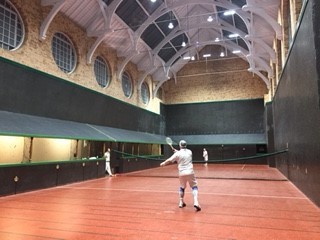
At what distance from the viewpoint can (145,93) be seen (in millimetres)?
25797

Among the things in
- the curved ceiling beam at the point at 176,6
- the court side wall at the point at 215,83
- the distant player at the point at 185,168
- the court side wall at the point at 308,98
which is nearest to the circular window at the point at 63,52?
the curved ceiling beam at the point at 176,6

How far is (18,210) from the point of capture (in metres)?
6.44

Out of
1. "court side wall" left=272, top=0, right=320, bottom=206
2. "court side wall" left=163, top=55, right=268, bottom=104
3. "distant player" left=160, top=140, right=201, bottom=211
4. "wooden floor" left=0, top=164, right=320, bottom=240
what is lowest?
"wooden floor" left=0, top=164, right=320, bottom=240

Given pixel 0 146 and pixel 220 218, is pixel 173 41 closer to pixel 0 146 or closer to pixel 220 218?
pixel 0 146

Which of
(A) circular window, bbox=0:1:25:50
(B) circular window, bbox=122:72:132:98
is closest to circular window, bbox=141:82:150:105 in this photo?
(B) circular window, bbox=122:72:132:98

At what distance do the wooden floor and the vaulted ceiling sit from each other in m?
8.89

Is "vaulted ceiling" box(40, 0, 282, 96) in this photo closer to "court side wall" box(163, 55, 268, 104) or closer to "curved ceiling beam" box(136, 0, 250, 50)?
"curved ceiling beam" box(136, 0, 250, 50)

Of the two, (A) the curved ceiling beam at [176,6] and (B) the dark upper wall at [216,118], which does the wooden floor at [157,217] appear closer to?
(A) the curved ceiling beam at [176,6]

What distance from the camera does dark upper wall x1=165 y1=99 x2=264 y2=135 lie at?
27.0 metres

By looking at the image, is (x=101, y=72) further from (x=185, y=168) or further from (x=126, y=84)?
(x=185, y=168)

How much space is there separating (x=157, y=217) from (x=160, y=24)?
57.9 feet

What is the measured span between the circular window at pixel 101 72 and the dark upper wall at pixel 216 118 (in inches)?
459

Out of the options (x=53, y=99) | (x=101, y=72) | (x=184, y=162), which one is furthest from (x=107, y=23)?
(x=184, y=162)

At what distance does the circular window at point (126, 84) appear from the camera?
22.0m
